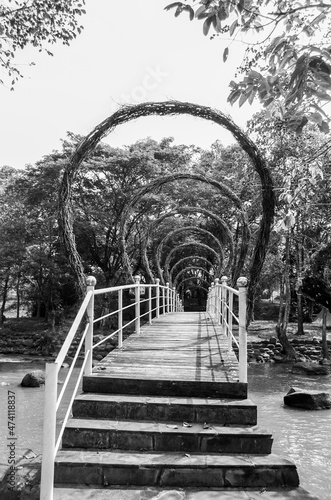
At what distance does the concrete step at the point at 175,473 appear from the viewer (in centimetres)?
286

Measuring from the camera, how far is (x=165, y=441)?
3172 millimetres

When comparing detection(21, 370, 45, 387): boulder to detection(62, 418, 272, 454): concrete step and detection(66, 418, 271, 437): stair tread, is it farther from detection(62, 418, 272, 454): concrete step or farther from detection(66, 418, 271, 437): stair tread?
detection(62, 418, 272, 454): concrete step

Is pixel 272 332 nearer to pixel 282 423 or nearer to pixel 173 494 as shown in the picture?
pixel 282 423

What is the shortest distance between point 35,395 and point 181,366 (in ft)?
29.5

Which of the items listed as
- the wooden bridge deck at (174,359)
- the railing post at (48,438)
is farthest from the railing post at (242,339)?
the railing post at (48,438)

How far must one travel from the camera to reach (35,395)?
12.0 meters

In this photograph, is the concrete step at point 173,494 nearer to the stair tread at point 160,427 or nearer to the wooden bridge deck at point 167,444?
the wooden bridge deck at point 167,444

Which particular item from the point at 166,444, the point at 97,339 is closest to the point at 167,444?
the point at 166,444

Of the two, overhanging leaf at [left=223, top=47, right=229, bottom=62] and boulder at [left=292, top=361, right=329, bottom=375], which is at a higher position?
overhanging leaf at [left=223, top=47, right=229, bottom=62]

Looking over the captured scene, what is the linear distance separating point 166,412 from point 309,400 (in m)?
8.61

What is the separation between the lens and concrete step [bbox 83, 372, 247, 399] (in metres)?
3.78

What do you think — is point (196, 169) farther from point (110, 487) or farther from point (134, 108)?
point (110, 487)

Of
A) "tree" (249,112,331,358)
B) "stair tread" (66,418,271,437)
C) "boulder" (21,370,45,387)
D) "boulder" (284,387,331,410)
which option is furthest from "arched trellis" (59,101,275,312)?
"boulder" (21,370,45,387)

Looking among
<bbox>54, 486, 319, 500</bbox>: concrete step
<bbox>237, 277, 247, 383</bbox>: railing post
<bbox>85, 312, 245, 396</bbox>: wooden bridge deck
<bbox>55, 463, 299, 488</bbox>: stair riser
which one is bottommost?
<bbox>54, 486, 319, 500</bbox>: concrete step
